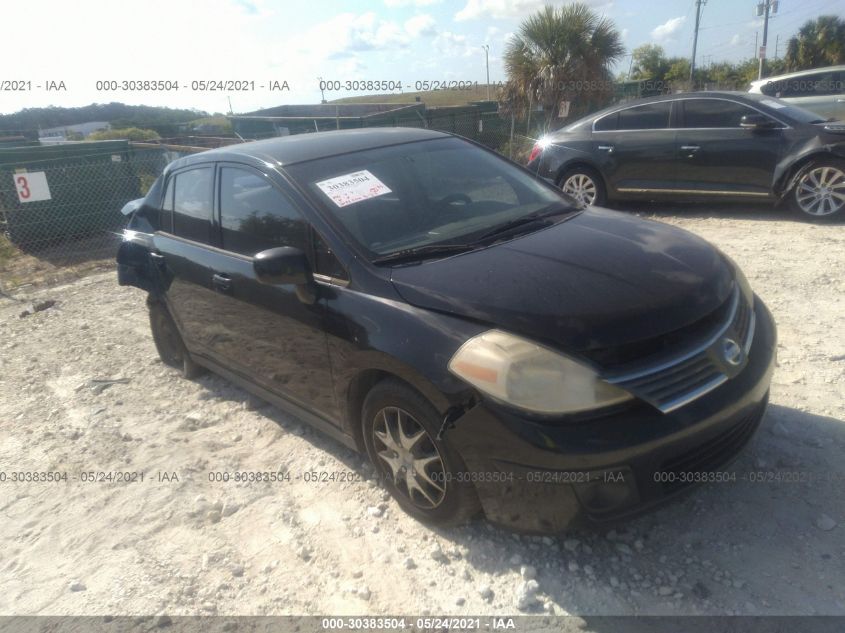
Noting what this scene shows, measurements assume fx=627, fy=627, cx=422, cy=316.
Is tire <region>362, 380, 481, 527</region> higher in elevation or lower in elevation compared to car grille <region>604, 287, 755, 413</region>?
lower

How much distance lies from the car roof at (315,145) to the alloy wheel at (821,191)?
514 cm

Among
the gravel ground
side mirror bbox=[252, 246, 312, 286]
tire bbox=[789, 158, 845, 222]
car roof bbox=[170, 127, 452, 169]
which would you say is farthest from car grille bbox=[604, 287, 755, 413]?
tire bbox=[789, 158, 845, 222]

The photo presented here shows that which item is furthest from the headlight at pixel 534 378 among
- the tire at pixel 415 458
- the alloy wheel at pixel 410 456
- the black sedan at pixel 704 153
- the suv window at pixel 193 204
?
the black sedan at pixel 704 153

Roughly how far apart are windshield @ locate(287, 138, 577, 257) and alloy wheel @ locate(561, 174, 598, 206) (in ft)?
16.4

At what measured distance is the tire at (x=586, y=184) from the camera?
854 cm

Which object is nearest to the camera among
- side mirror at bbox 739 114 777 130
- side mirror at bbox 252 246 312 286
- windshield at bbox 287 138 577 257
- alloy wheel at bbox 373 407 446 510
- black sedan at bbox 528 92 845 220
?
alloy wheel at bbox 373 407 446 510

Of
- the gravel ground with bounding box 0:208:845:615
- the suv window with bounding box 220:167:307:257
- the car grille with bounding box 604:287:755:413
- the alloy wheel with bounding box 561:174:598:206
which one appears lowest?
the gravel ground with bounding box 0:208:845:615

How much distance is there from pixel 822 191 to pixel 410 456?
21.5 feet

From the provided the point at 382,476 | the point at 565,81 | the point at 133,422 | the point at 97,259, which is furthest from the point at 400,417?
the point at 565,81

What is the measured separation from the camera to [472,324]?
247cm

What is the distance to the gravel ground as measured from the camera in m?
2.50

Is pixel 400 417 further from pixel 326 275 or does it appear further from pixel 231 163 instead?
pixel 231 163

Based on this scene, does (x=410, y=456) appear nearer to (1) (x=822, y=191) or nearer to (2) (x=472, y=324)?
(2) (x=472, y=324)

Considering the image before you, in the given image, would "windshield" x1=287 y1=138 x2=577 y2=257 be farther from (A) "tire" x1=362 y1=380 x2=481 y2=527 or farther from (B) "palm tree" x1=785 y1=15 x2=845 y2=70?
(B) "palm tree" x1=785 y1=15 x2=845 y2=70
